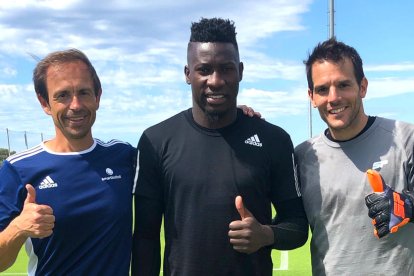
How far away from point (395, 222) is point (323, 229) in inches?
19.6

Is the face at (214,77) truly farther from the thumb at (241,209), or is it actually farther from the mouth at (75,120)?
the mouth at (75,120)

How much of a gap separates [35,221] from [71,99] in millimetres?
824

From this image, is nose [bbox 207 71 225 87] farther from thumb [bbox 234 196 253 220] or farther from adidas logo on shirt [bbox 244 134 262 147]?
thumb [bbox 234 196 253 220]

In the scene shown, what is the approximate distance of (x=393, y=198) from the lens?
3186mm

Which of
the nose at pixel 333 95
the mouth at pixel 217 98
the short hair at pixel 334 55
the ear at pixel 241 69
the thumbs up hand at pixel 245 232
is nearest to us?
the thumbs up hand at pixel 245 232

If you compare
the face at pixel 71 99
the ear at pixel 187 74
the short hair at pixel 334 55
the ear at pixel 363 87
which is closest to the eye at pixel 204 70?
the ear at pixel 187 74

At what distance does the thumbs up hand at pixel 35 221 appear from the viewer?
2984 millimetres

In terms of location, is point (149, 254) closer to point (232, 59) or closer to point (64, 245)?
point (64, 245)

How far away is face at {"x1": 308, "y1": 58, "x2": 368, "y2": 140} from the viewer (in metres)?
3.47

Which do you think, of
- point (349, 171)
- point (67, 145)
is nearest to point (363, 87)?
point (349, 171)

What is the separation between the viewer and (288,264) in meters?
8.57

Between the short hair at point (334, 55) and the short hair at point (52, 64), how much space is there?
4.83 ft

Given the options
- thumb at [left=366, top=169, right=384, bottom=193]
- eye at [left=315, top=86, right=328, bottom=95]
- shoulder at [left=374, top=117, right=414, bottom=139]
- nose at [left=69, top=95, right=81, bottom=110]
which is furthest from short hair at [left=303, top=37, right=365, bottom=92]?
nose at [left=69, top=95, right=81, bottom=110]

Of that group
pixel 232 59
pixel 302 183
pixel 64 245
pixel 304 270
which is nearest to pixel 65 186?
pixel 64 245
